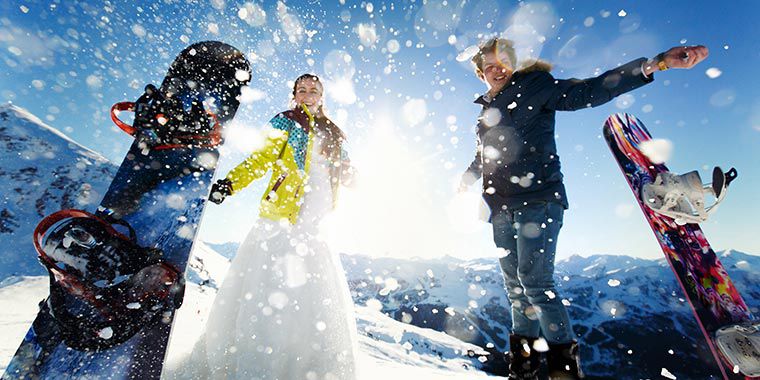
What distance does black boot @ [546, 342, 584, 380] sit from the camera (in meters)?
1.80

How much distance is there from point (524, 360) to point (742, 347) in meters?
2.25

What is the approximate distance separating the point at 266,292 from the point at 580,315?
17542cm

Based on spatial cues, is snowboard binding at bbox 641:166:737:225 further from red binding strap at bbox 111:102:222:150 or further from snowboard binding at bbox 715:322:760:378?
red binding strap at bbox 111:102:222:150

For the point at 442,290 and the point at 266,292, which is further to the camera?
the point at 442,290

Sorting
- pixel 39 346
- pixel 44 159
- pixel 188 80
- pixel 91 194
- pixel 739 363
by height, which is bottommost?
pixel 39 346

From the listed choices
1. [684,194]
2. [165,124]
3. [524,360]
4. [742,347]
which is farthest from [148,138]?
[742,347]

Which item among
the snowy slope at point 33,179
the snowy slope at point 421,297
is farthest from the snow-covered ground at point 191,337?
the snowy slope at point 33,179

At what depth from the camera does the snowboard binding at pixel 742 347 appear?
260cm

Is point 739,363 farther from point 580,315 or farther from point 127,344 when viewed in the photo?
point 580,315

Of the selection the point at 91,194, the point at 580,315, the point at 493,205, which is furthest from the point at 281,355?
the point at 580,315

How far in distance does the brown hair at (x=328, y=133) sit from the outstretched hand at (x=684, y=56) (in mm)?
2203

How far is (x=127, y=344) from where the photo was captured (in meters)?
1.97

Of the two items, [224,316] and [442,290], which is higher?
[442,290]

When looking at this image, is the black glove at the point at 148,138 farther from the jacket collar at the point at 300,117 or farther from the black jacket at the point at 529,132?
the black jacket at the point at 529,132
